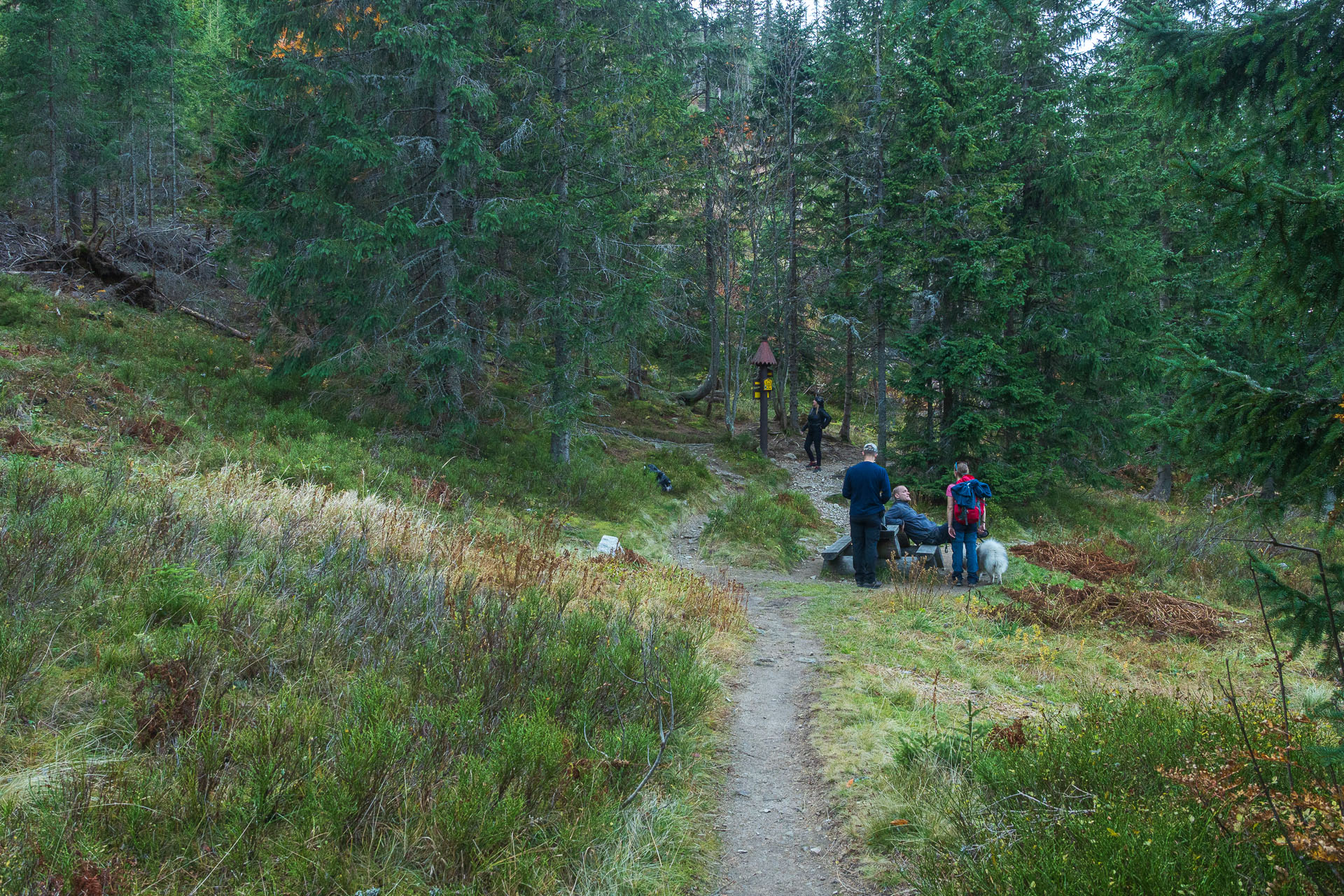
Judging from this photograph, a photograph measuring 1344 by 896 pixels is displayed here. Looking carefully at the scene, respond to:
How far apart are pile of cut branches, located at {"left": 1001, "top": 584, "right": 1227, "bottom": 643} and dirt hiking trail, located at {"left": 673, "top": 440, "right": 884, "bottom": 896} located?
285cm

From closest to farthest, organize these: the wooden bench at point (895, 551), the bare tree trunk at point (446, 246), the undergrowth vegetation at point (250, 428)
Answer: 1. the undergrowth vegetation at point (250, 428)
2. the wooden bench at point (895, 551)
3. the bare tree trunk at point (446, 246)

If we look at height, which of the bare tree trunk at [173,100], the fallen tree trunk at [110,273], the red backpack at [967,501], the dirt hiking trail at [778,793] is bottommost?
the dirt hiking trail at [778,793]

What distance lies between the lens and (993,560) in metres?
11.0

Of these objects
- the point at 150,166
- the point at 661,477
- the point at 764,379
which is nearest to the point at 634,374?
the point at 764,379

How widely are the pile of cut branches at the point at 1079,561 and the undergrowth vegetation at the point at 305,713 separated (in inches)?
307

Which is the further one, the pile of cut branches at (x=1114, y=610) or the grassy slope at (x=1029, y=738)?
the pile of cut branches at (x=1114, y=610)

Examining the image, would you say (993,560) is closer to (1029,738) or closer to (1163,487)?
(1029,738)

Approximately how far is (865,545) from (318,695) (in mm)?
8468

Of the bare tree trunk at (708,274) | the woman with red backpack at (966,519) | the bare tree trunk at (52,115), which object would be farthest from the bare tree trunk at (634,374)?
the bare tree trunk at (52,115)

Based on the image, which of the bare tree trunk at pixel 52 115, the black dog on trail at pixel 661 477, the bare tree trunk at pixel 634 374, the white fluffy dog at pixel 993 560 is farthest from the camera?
the bare tree trunk at pixel 634 374

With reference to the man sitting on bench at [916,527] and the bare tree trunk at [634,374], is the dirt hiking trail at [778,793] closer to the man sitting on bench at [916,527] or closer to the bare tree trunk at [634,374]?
the man sitting on bench at [916,527]

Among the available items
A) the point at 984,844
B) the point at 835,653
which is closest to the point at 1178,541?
the point at 835,653

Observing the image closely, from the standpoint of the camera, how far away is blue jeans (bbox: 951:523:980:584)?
36.0 ft

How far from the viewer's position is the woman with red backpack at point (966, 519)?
10.7 metres
